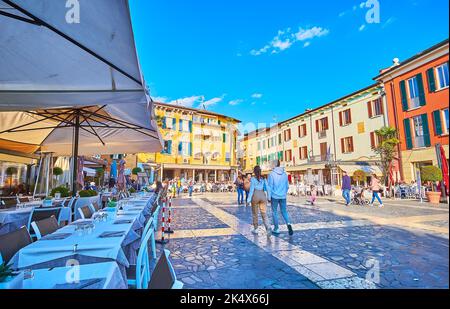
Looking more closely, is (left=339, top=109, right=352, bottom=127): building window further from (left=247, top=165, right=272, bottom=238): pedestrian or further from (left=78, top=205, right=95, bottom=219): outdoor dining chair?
(left=78, top=205, right=95, bottom=219): outdoor dining chair

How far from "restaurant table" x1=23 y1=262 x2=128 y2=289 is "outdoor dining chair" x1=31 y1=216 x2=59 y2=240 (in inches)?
76.6

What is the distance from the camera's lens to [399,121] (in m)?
1.50

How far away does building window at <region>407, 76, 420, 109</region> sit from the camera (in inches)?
48.3

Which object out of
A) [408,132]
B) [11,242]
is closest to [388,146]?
[408,132]

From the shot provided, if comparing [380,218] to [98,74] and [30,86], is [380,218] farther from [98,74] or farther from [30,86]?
[30,86]

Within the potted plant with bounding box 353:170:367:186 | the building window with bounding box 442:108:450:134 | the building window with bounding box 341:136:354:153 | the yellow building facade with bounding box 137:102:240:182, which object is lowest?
the potted plant with bounding box 353:170:367:186

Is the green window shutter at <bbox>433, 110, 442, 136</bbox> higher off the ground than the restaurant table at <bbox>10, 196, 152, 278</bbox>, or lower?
higher

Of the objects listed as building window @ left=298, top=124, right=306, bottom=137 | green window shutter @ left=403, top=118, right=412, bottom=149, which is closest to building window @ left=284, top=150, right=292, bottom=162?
building window @ left=298, top=124, right=306, bottom=137

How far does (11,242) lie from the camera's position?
103 inches

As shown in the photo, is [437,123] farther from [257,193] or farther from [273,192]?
[257,193]

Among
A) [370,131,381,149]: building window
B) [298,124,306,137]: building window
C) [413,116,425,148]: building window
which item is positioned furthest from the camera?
[298,124,306,137]: building window

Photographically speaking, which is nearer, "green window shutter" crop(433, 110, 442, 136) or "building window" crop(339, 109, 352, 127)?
"green window shutter" crop(433, 110, 442, 136)

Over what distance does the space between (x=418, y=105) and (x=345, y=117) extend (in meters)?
1.56

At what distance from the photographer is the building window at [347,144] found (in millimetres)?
2932
